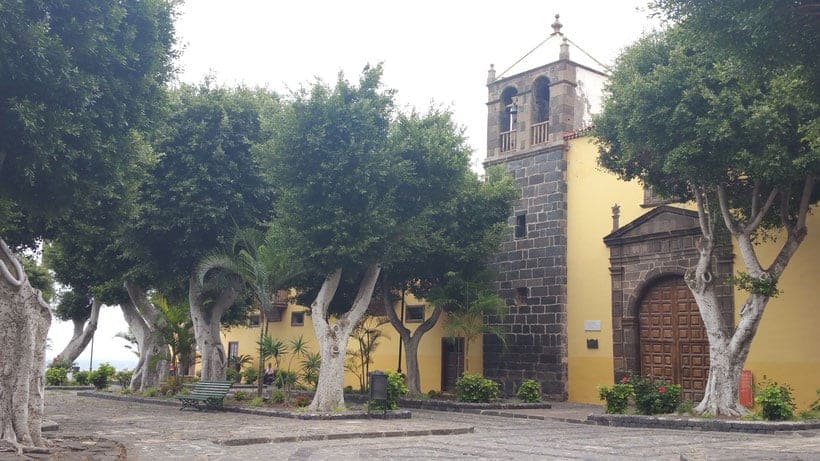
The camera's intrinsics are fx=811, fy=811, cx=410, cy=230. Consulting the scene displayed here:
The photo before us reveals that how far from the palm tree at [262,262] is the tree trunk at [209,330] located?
2.73 m

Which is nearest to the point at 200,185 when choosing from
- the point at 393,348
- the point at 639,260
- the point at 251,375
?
the point at 639,260

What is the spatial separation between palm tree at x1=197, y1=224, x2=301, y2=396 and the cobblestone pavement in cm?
300

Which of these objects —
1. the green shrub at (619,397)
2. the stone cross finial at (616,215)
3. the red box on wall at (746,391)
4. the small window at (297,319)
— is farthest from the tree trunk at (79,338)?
the red box on wall at (746,391)

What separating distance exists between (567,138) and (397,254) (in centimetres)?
817

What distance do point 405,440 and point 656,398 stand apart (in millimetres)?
6158

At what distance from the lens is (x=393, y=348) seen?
94.6ft

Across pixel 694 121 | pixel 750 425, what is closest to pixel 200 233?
pixel 694 121

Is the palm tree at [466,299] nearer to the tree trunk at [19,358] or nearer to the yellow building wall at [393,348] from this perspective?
the yellow building wall at [393,348]

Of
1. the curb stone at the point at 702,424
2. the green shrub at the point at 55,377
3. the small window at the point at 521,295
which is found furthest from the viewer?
the green shrub at the point at 55,377

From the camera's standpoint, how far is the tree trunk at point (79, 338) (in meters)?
33.4

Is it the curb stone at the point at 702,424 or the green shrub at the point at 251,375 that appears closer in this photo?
the curb stone at the point at 702,424

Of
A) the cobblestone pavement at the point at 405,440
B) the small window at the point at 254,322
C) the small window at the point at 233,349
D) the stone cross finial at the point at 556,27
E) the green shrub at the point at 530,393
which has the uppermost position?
the stone cross finial at the point at 556,27

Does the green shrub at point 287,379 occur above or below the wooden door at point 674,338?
below

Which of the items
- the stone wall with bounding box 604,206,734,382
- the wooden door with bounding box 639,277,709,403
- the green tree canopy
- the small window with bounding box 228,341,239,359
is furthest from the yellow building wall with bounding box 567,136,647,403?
the small window with bounding box 228,341,239,359
